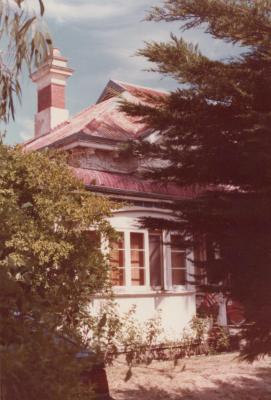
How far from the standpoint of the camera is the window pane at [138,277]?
15297mm

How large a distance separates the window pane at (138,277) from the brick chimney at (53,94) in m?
9.47

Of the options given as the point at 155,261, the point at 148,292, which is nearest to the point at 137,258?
the point at 155,261

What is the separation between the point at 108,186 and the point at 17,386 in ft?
33.6

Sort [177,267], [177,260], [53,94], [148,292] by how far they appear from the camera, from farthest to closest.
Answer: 1. [53,94]
2. [177,260]
3. [177,267]
4. [148,292]

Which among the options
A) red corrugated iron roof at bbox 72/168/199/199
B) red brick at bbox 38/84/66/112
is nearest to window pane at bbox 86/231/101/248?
red corrugated iron roof at bbox 72/168/199/199

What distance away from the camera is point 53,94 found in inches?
898

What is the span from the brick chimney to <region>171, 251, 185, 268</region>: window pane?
8.98 m

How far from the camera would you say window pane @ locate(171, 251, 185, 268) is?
16.4 meters

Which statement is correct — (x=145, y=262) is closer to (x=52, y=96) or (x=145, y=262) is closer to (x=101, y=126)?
(x=101, y=126)

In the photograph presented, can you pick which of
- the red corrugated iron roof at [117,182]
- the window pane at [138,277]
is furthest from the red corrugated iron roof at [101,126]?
the window pane at [138,277]

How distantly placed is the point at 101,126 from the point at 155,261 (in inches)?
189

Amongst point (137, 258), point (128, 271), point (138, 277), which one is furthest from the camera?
point (137, 258)

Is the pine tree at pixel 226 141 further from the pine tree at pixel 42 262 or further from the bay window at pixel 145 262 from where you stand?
the bay window at pixel 145 262

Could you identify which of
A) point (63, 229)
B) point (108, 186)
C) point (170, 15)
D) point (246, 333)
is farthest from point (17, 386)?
point (108, 186)
